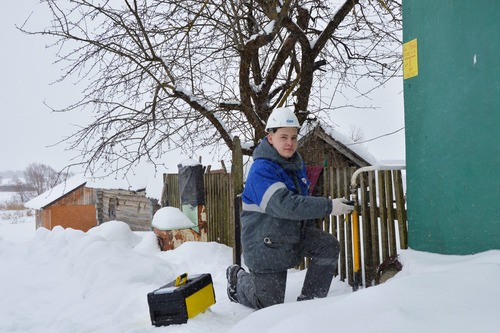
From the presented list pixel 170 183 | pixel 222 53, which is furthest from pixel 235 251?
pixel 170 183

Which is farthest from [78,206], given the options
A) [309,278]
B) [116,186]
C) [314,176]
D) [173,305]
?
[309,278]

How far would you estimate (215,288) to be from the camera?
4785 millimetres

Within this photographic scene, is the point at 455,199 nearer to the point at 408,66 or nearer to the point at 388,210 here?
the point at 408,66

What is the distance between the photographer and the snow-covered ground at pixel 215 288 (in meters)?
1.61

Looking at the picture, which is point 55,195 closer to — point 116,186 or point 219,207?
point 116,186

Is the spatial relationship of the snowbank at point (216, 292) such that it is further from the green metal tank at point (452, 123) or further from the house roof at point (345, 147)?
the house roof at point (345, 147)

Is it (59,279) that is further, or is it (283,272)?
(59,279)

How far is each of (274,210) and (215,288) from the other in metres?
1.94

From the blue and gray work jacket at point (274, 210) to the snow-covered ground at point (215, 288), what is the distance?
1.90 ft

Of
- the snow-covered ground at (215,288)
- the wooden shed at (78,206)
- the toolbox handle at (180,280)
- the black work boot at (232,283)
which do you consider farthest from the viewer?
the wooden shed at (78,206)

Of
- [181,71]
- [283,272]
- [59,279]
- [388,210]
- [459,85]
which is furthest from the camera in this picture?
[181,71]

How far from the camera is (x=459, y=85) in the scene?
105 inches

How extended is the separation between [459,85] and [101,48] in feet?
17.4

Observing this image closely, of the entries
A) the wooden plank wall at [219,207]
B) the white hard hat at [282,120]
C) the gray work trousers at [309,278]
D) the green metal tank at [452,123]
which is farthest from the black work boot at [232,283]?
the wooden plank wall at [219,207]
